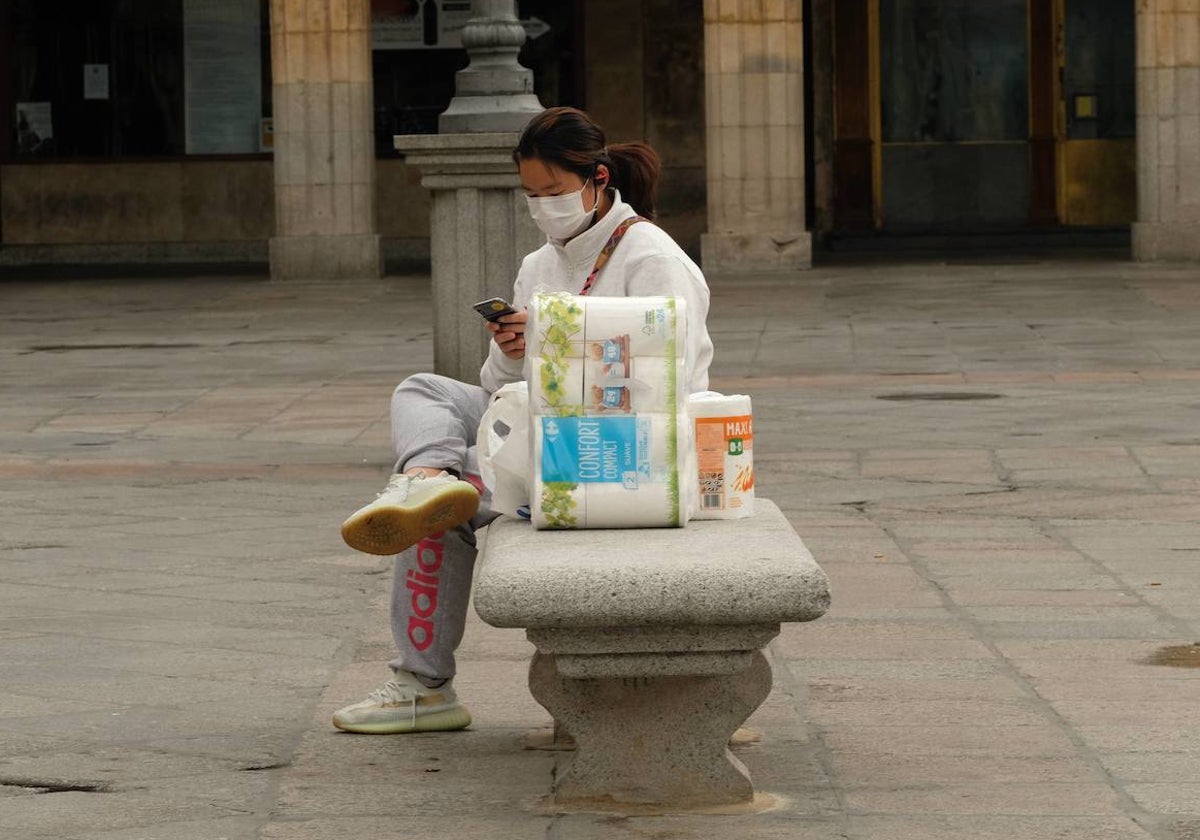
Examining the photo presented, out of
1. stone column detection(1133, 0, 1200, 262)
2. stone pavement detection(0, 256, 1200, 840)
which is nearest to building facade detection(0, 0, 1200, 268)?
stone column detection(1133, 0, 1200, 262)

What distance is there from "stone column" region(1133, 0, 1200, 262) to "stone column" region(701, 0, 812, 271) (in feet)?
10.6

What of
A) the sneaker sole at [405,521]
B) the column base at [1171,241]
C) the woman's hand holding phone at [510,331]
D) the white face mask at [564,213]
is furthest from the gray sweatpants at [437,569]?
the column base at [1171,241]

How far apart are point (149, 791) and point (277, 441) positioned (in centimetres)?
646

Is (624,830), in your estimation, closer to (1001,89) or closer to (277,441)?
(277,441)

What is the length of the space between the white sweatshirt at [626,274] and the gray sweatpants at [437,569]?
4.5 inches

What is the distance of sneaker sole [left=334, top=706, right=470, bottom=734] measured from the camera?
17.5 ft

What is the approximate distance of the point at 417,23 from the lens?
25969 mm

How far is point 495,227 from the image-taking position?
10.2 metres

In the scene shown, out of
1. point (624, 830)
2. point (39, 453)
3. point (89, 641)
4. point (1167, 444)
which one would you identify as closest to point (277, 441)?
point (39, 453)

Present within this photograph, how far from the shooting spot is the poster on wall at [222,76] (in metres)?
26.2

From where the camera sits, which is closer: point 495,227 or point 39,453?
point 495,227

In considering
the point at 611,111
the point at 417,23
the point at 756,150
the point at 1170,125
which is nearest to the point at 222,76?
the point at 417,23

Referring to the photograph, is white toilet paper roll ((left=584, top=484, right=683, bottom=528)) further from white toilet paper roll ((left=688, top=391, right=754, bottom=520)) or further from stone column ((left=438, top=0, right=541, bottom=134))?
stone column ((left=438, top=0, right=541, bottom=134))

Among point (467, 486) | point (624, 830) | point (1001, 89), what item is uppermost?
point (1001, 89)
